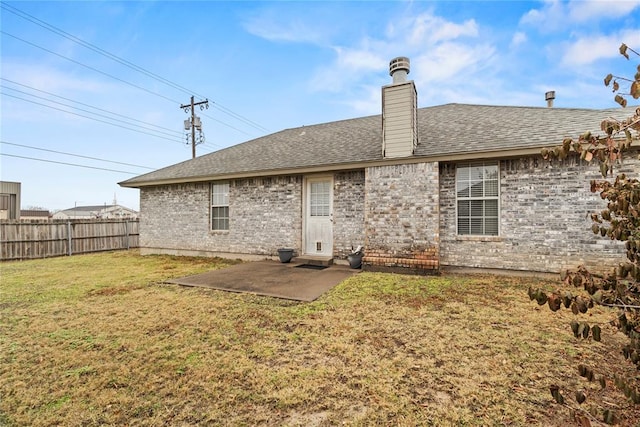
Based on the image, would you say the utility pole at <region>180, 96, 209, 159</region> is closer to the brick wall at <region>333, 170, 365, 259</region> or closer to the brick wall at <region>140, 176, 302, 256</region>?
the brick wall at <region>140, 176, 302, 256</region>

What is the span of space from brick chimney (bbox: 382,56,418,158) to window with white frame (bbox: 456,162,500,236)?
1.42 metres

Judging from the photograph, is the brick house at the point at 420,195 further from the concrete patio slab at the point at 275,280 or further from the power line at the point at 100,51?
the power line at the point at 100,51

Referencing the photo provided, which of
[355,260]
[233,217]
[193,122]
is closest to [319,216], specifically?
[355,260]

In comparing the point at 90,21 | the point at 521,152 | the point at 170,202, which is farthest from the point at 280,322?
the point at 90,21

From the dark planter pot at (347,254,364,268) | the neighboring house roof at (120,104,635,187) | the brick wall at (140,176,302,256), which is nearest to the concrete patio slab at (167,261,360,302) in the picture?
the dark planter pot at (347,254,364,268)

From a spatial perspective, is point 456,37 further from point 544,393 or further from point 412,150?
Result: point 544,393

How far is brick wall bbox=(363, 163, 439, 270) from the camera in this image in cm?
660

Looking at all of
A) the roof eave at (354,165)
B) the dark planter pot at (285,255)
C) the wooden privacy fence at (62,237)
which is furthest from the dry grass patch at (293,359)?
the wooden privacy fence at (62,237)

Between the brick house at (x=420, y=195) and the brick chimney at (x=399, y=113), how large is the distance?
1.0 inches

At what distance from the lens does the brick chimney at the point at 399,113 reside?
695cm

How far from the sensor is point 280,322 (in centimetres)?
386


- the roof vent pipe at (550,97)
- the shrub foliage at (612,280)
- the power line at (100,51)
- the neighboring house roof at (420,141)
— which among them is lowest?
the shrub foliage at (612,280)

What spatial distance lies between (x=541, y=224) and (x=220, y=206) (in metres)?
9.11

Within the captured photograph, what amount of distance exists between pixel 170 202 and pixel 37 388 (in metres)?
9.08
